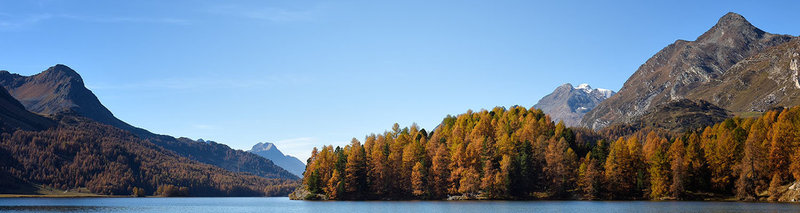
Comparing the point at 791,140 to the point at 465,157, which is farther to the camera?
the point at 465,157

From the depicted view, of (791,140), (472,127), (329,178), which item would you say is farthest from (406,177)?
(791,140)

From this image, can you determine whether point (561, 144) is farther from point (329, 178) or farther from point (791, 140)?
point (329, 178)

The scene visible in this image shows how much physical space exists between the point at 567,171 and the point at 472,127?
47.5 metres

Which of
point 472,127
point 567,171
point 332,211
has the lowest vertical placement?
point 332,211

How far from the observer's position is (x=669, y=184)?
132750mm

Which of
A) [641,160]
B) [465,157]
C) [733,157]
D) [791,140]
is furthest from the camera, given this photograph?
[465,157]

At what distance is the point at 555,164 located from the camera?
484 feet

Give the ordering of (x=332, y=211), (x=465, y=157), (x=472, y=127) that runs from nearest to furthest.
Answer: (x=332, y=211), (x=465, y=157), (x=472, y=127)

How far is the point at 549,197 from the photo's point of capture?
5753 inches

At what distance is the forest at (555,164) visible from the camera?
4803 inches

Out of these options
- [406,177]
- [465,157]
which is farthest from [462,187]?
[406,177]

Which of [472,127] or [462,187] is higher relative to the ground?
[472,127]

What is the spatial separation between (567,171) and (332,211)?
64110 mm

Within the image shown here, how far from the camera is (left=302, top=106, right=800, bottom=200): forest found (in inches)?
4803
